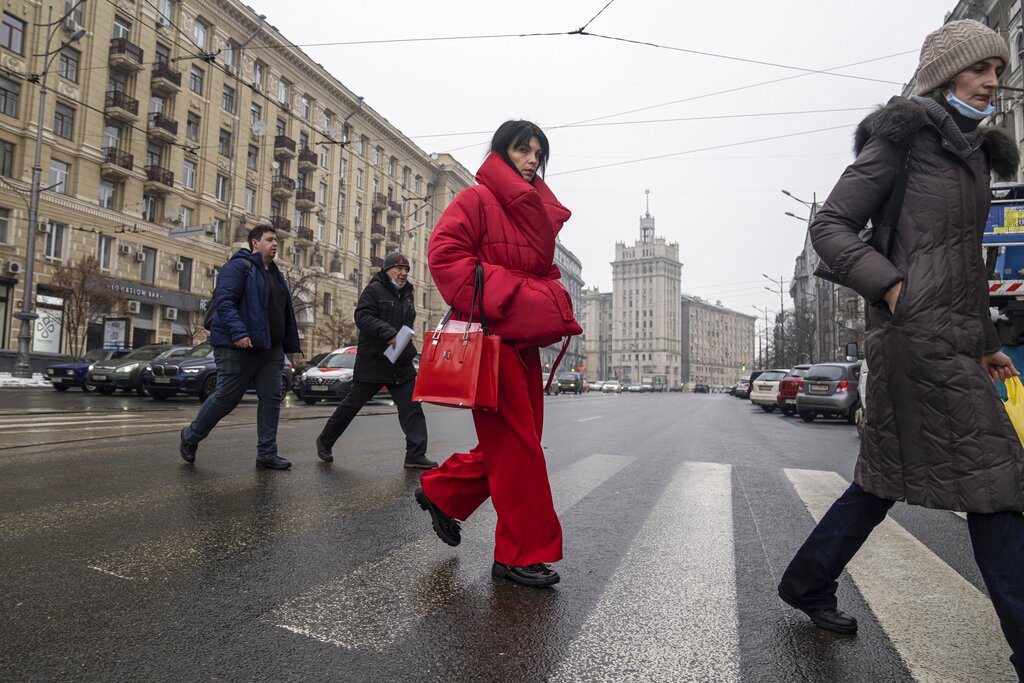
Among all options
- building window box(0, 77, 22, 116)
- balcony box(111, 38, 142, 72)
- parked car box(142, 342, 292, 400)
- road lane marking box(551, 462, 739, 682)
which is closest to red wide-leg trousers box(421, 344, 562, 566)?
road lane marking box(551, 462, 739, 682)

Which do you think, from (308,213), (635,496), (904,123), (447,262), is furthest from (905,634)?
(308,213)

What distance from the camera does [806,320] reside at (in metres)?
50.2

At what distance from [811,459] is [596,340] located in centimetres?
15906

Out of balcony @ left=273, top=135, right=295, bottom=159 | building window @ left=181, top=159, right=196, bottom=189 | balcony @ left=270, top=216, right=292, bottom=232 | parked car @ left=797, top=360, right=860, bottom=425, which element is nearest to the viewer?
parked car @ left=797, top=360, right=860, bottom=425

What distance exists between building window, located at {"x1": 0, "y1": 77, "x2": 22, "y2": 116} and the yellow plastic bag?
32.2 meters

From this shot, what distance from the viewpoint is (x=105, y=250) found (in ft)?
97.2

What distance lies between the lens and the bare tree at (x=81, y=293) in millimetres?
23625

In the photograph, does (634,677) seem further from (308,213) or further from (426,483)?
(308,213)

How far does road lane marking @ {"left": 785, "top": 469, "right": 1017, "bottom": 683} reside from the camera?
6.70 feet

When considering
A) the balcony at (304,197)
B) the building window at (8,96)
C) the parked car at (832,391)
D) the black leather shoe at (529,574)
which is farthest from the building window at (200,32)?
the black leather shoe at (529,574)

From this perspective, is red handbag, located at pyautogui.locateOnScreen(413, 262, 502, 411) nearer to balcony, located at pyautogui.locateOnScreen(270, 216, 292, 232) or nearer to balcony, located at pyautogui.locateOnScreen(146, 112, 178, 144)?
balcony, located at pyautogui.locateOnScreen(146, 112, 178, 144)

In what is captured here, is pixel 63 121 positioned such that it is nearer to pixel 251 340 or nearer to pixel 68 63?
pixel 68 63

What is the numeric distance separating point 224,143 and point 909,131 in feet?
127

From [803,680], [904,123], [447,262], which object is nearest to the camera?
[803,680]
